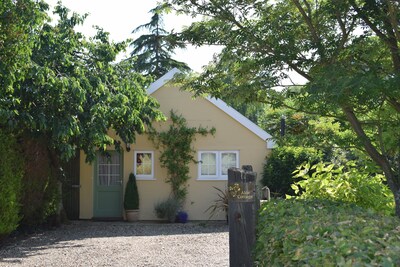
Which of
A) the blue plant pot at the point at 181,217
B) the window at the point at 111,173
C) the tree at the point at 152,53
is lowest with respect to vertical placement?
the blue plant pot at the point at 181,217

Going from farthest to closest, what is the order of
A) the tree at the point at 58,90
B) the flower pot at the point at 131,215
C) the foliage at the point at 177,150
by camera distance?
1. the foliage at the point at 177,150
2. the flower pot at the point at 131,215
3. the tree at the point at 58,90

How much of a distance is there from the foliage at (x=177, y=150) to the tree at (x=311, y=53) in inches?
334

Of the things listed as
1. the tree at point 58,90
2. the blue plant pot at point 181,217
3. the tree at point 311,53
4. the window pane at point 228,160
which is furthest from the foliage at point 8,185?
the window pane at point 228,160

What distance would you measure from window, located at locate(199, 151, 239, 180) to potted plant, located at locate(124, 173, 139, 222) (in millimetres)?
2208

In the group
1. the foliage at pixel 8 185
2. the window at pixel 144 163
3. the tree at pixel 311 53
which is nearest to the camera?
the tree at pixel 311 53

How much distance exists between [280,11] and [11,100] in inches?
194

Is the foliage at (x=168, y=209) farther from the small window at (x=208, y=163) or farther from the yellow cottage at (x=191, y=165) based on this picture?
the small window at (x=208, y=163)

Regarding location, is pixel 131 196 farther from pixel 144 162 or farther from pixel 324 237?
pixel 324 237

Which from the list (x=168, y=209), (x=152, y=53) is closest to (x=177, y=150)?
(x=168, y=209)

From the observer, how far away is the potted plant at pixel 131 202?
16781 mm

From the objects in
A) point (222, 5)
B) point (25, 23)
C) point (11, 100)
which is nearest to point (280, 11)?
point (222, 5)

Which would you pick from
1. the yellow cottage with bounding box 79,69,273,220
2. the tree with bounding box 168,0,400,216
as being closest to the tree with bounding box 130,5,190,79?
the yellow cottage with bounding box 79,69,273,220

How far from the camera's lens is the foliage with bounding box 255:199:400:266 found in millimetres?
3326

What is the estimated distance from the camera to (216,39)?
7.83 meters
